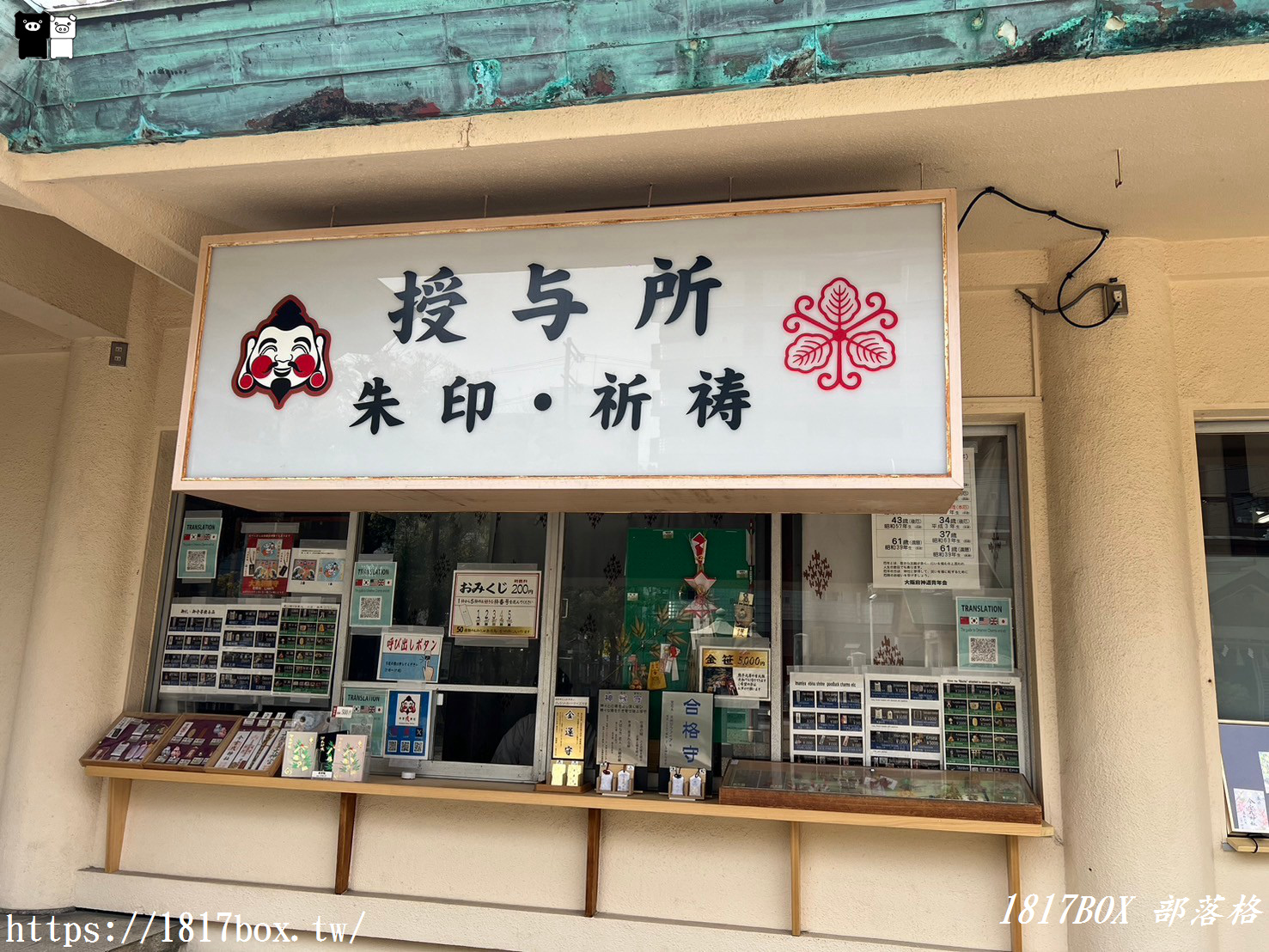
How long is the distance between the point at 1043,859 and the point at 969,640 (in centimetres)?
85

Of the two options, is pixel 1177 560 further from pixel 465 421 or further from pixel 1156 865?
pixel 465 421

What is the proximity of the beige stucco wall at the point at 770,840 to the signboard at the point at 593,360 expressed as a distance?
3.57 feet

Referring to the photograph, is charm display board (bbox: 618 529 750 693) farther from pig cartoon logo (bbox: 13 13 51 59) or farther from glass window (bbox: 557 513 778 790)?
pig cartoon logo (bbox: 13 13 51 59)

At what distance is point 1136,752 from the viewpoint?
3209 millimetres

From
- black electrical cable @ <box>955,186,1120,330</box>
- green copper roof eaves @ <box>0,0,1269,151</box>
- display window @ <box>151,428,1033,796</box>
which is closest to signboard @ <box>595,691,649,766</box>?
display window @ <box>151,428,1033,796</box>

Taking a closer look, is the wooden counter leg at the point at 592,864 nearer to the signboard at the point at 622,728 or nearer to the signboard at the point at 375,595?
the signboard at the point at 622,728

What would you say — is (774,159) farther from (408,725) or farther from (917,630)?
(408,725)

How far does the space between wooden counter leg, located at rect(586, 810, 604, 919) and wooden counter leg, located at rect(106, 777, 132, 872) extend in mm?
2195

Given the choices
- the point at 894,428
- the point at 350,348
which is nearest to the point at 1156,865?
the point at 894,428

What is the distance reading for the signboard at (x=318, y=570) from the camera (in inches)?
174

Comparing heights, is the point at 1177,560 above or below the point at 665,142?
below

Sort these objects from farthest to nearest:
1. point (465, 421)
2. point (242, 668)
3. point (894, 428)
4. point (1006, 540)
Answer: point (242, 668)
point (1006, 540)
point (465, 421)
point (894, 428)

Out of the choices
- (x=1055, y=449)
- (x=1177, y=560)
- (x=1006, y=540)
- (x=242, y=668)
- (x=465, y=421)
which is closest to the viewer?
(x=465, y=421)

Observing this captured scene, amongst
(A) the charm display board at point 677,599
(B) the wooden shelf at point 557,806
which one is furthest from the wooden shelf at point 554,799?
(A) the charm display board at point 677,599
